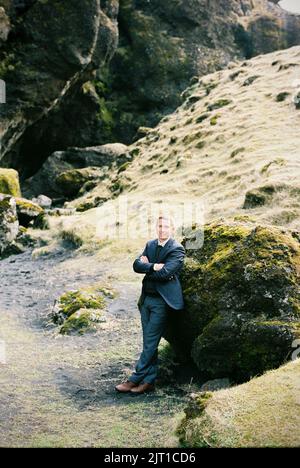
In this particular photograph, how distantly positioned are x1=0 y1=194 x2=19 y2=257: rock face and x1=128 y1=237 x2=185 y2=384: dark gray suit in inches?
683

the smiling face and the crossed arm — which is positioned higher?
the smiling face

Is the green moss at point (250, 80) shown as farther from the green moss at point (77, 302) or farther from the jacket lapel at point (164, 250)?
the jacket lapel at point (164, 250)

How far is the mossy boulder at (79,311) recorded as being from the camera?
1380 cm

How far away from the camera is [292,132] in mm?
29812

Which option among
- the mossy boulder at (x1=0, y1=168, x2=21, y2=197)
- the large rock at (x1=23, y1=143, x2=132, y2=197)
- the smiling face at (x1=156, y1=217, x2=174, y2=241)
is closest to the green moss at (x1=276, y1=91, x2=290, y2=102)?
the large rock at (x1=23, y1=143, x2=132, y2=197)

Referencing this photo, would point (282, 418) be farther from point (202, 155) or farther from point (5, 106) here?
point (5, 106)

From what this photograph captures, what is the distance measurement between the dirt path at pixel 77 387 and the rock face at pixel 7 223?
8799 millimetres

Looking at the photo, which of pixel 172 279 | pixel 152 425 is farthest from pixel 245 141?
pixel 152 425

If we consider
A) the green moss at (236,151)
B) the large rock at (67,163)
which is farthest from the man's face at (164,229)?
the large rock at (67,163)

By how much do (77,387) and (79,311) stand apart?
179 inches

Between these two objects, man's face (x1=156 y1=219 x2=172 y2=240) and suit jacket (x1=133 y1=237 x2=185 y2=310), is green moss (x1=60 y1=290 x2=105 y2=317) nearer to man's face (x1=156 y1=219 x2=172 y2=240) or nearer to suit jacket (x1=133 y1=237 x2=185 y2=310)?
suit jacket (x1=133 y1=237 x2=185 y2=310)

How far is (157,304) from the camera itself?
9.88 metres

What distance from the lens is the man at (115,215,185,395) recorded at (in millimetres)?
9727

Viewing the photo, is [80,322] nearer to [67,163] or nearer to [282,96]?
[282,96]
